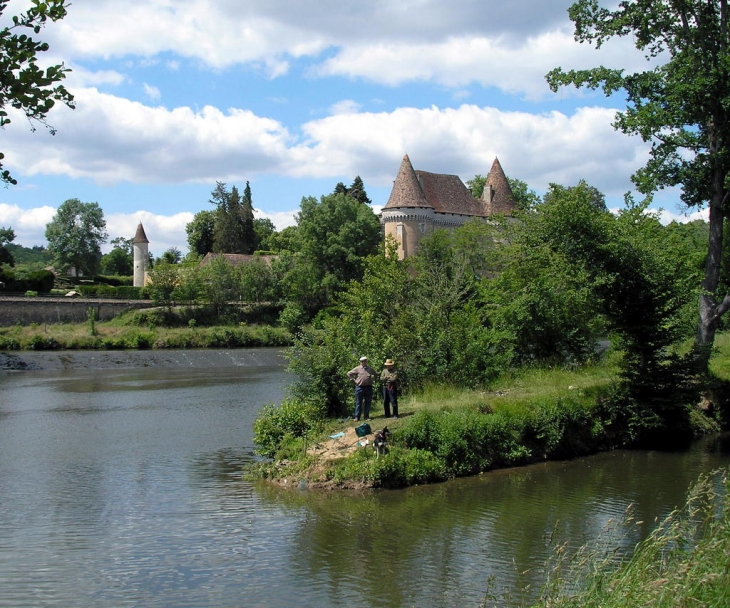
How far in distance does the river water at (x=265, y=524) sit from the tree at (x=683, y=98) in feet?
24.5

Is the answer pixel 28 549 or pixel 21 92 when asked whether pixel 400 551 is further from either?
pixel 21 92

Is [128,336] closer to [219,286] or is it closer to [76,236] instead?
[219,286]

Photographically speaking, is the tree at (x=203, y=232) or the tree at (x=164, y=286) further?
the tree at (x=203, y=232)

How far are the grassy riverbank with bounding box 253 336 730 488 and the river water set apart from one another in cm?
52

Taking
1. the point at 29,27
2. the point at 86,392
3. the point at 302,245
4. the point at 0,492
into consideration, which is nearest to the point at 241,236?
the point at 302,245

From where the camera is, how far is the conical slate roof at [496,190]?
80.9m

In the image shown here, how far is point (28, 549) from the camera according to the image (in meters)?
12.0

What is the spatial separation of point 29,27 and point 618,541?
35.0 ft

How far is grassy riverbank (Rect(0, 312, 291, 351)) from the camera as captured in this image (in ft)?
192

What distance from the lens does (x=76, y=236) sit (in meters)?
96.6

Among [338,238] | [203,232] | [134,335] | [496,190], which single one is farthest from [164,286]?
→ [203,232]

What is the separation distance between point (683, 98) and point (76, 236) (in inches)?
3473

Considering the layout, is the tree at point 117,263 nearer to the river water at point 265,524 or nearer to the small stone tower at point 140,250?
the small stone tower at point 140,250

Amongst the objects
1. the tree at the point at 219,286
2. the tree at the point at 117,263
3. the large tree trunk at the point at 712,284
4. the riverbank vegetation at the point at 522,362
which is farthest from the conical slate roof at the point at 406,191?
the tree at the point at 117,263
